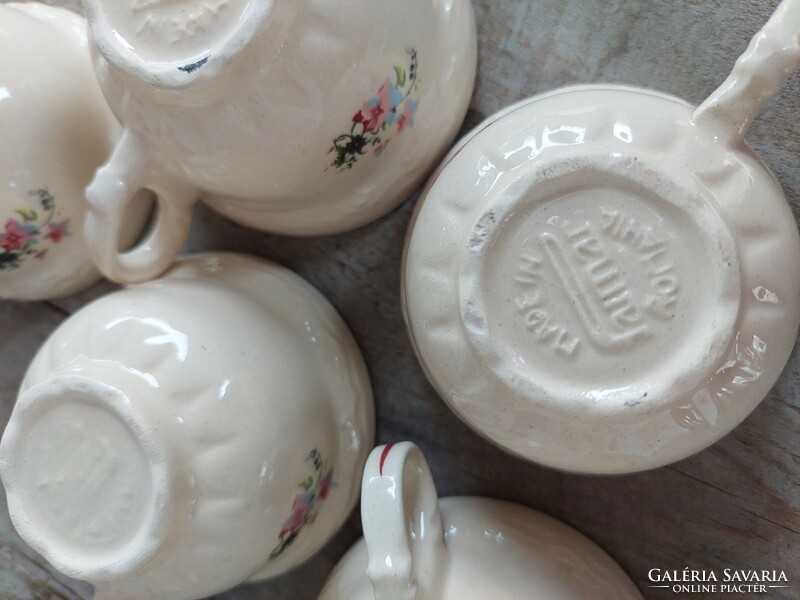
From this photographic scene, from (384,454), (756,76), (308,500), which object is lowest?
(308,500)

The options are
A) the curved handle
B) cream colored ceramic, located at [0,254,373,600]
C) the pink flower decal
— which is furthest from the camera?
the pink flower decal

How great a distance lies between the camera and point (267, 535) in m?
0.60

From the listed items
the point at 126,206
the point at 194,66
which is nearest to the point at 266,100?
the point at 194,66

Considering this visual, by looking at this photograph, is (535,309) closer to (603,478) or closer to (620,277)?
(620,277)

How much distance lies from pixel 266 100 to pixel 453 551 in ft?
1.19

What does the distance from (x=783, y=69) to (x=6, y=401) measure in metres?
0.82

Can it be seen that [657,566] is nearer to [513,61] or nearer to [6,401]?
[513,61]

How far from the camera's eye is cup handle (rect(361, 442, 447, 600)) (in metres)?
0.50

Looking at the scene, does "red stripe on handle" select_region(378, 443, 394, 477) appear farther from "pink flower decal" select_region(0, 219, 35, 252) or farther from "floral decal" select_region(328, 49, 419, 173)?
"pink flower decal" select_region(0, 219, 35, 252)

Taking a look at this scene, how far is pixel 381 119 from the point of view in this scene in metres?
0.55

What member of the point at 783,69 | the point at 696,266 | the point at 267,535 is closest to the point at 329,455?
the point at 267,535

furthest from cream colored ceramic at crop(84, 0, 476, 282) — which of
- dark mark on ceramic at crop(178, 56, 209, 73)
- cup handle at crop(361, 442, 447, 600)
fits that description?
cup handle at crop(361, 442, 447, 600)

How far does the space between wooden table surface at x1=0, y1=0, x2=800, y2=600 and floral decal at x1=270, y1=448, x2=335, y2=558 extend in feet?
0.39

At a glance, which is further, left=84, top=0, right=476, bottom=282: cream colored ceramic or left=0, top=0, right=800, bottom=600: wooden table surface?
left=0, top=0, right=800, bottom=600: wooden table surface
